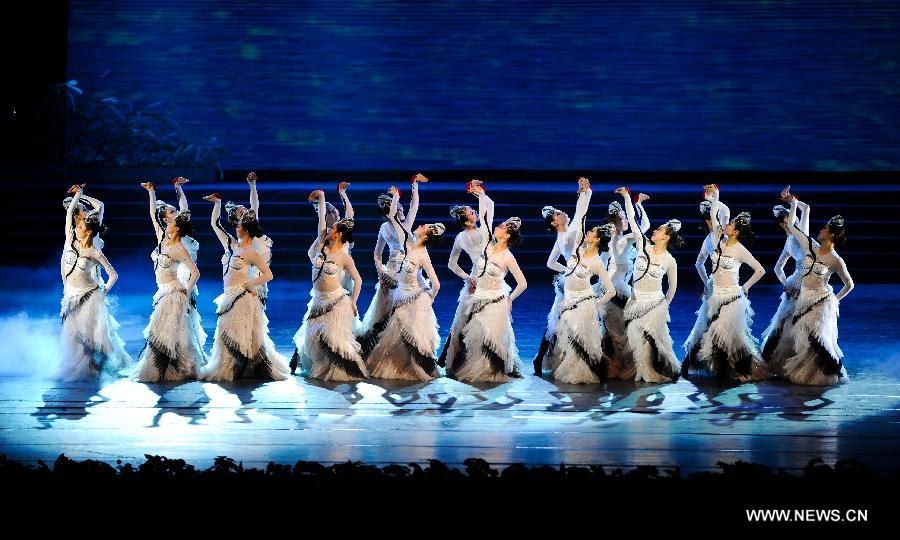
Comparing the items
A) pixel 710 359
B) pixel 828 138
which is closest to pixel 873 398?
pixel 710 359

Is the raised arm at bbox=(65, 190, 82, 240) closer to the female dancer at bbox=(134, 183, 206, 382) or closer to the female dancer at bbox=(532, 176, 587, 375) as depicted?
the female dancer at bbox=(134, 183, 206, 382)

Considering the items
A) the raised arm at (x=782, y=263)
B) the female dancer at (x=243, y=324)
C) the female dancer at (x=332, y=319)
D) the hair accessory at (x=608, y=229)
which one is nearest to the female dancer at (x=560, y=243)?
the hair accessory at (x=608, y=229)

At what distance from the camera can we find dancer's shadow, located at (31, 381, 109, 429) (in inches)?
264

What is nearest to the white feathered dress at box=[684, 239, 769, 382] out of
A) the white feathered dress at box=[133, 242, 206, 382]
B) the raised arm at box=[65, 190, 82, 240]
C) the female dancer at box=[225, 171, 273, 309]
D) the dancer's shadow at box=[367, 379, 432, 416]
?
the dancer's shadow at box=[367, 379, 432, 416]

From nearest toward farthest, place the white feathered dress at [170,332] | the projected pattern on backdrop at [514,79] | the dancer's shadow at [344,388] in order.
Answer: the dancer's shadow at [344,388], the white feathered dress at [170,332], the projected pattern on backdrop at [514,79]

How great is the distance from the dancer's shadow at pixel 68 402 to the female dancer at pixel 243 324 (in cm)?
76

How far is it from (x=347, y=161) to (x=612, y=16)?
3.78 meters

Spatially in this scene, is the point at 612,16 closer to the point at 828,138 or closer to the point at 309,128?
the point at 828,138

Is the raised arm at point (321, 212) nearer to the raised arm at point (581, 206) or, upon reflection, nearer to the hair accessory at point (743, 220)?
the raised arm at point (581, 206)

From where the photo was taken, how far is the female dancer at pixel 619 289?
7898mm

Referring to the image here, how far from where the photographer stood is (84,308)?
25.6ft

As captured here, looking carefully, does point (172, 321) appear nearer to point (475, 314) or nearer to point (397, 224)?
point (397, 224)

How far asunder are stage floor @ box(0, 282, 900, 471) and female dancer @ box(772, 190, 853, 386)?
5.7 inches

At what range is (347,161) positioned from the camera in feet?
47.4
